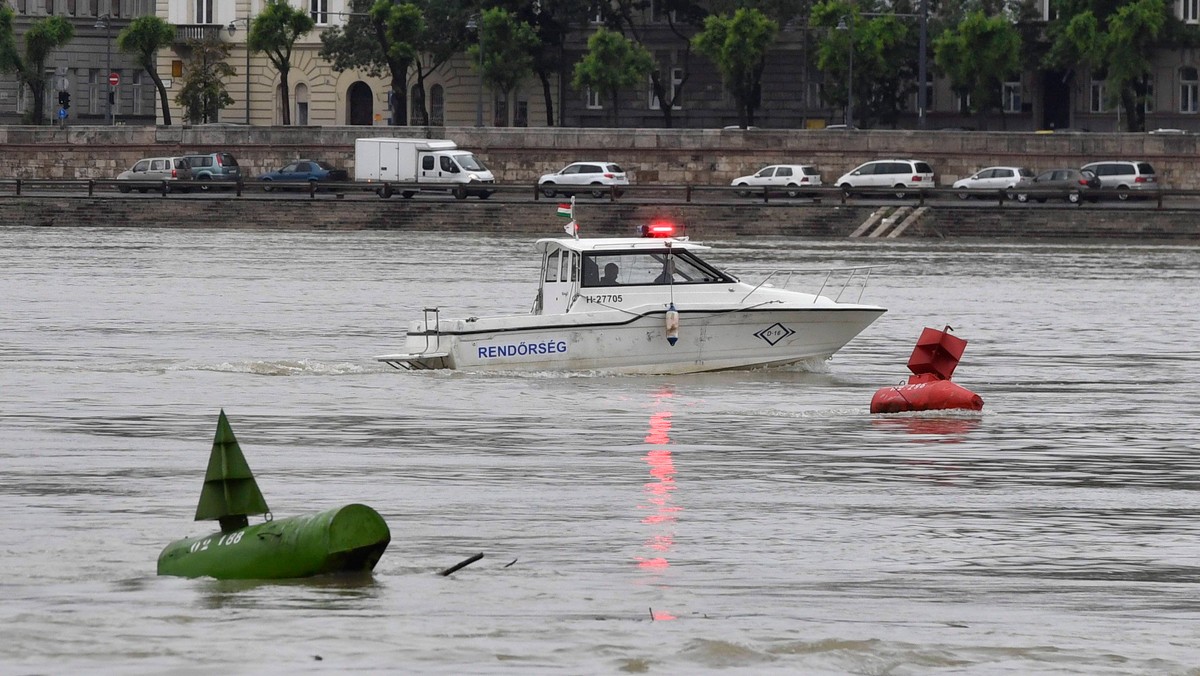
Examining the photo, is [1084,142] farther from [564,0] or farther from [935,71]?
[564,0]

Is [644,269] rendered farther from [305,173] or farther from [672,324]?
[305,173]

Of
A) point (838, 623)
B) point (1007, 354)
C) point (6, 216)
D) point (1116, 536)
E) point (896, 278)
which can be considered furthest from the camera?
point (6, 216)

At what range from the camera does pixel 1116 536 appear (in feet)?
45.3

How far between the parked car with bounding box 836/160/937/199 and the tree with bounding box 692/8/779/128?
1078 centimetres

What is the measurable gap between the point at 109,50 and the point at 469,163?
2171 centimetres

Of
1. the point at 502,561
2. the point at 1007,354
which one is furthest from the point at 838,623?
the point at 1007,354

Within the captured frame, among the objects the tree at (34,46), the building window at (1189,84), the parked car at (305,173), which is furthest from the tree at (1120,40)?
the tree at (34,46)

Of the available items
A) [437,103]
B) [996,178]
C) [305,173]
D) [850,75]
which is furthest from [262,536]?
[437,103]

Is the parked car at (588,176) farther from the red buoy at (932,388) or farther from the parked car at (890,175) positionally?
the red buoy at (932,388)

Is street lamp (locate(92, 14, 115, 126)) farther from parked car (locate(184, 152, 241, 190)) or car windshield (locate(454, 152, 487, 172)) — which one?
car windshield (locate(454, 152, 487, 172))

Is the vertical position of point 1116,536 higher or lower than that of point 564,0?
lower

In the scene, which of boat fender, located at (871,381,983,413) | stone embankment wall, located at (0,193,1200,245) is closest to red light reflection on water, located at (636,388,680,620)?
boat fender, located at (871,381,983,413)

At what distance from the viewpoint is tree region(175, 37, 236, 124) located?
79812mm

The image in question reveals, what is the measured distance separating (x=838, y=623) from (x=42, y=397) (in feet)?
42.7
